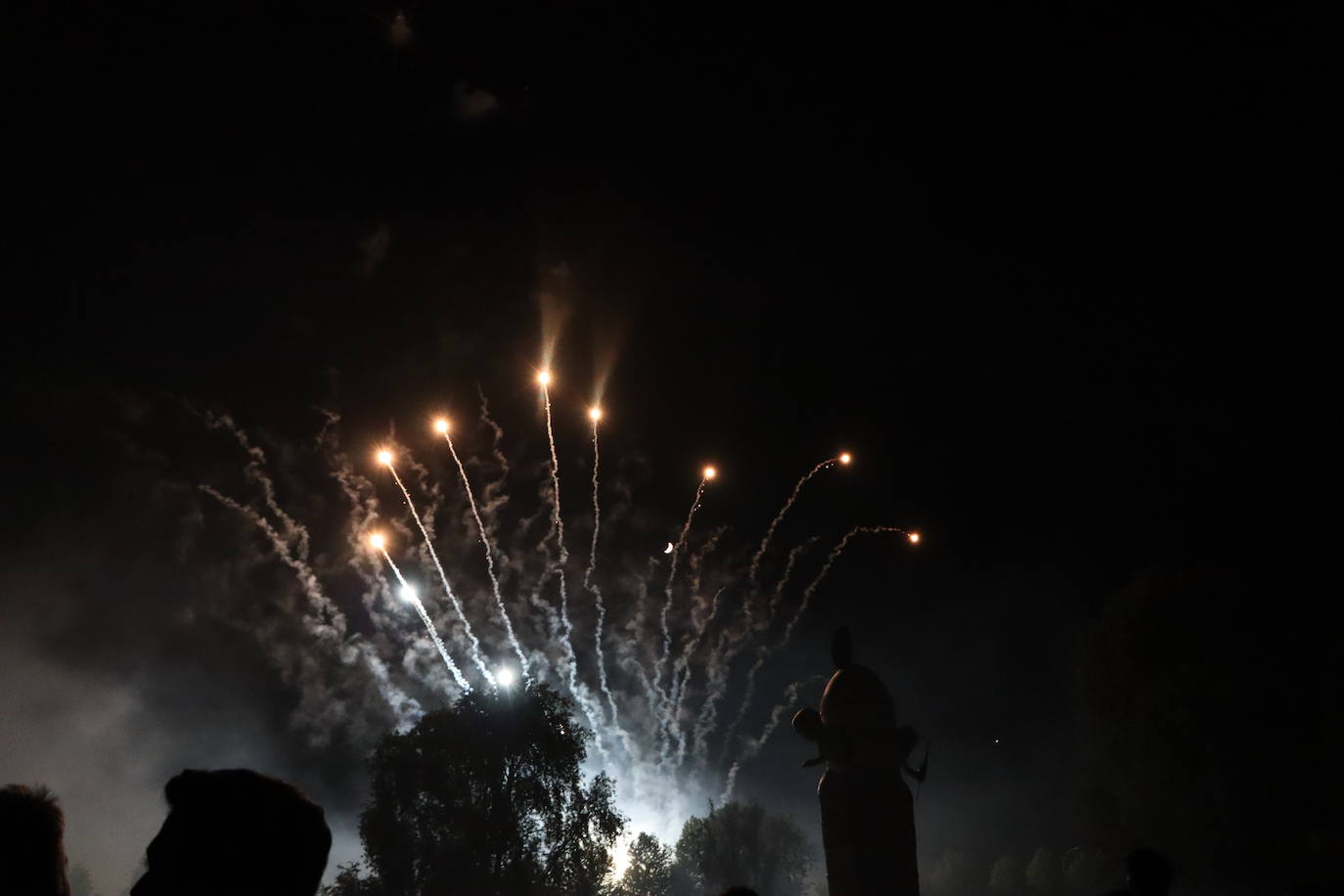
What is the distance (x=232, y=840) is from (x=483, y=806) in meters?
41.7

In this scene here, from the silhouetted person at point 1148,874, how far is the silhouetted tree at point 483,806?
3787cm

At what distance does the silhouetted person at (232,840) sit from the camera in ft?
8.94

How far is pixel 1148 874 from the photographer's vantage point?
6.64 metres

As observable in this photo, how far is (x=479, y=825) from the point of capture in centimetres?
4062

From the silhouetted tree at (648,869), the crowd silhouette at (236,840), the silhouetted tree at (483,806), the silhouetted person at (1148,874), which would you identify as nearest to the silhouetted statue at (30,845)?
the crowd silhouette at (236,840)

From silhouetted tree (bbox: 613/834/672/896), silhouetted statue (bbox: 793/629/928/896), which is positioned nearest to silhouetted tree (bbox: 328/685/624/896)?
silhouetted statue (bbox: 793/629/928/896)

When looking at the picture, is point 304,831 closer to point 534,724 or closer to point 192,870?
point 192,870

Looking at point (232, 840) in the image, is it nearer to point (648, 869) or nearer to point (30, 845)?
point (30, 845)

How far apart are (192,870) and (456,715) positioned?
138ft

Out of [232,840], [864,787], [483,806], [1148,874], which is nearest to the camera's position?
[232,840]

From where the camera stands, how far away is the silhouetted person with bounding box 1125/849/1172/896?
6.62 meters

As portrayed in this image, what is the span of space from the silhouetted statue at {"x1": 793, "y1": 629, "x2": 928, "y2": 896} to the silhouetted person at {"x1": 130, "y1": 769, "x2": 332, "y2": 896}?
23.7 metres

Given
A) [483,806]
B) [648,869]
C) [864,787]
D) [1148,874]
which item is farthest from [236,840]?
[648,869]

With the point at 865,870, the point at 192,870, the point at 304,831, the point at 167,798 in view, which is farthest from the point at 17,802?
the point at 865,870
